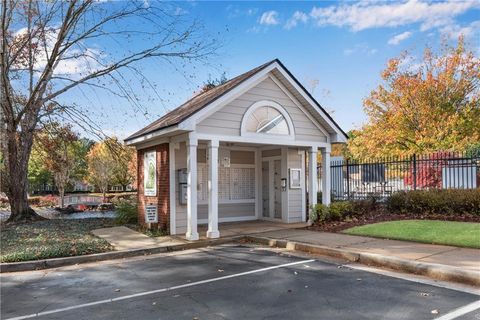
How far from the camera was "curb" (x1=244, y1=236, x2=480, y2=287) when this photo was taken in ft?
19.7

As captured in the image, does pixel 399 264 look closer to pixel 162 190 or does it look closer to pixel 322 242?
pixel 322 242

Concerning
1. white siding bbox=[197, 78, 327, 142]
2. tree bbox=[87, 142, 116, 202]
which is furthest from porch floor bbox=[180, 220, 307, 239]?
tree bbox=[87, 142, 116, 202]

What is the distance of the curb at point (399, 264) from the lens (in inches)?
236

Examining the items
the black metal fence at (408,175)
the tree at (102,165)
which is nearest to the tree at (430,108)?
the black metal fence at (408,175)

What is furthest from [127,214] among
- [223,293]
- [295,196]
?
[223,293]

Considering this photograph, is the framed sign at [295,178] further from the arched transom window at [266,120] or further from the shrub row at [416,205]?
the arched transom window at [266,120]

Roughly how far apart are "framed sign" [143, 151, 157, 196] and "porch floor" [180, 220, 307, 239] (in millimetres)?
1915

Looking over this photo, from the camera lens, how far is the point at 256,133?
11.3 m

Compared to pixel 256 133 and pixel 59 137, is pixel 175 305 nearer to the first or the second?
pixel 256 133

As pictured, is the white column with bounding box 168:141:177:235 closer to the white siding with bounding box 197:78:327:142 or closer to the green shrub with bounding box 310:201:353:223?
the white siding with bounding box 197:78:327:142

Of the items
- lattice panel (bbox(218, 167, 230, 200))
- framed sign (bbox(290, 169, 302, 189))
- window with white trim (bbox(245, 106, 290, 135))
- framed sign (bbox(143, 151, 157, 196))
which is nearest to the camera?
window with white trim (bbox(245, 106, 290, 135))

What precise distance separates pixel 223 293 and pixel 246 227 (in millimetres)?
6529

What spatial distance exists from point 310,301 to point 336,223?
289 inches

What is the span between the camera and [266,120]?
11.6 metres
